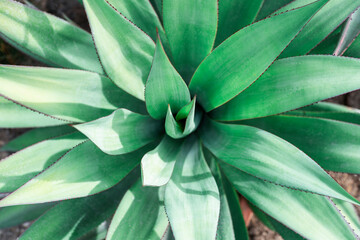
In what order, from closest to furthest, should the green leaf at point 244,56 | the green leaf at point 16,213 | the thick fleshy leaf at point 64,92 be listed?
1. the green leaf at point 244,56
2. the thick fleshy leaf at point 64,92
3. the green leaf at point 16,213

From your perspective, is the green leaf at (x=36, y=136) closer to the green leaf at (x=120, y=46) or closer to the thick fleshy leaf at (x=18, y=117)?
the thick fleshy leaf at (x=18, y=117)

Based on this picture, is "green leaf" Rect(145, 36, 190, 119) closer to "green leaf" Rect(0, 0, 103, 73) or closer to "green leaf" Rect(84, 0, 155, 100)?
"green leaf" Rect(84, 0, 155, 100)

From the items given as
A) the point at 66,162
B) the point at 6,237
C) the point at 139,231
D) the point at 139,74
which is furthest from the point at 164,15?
the point at 6,237

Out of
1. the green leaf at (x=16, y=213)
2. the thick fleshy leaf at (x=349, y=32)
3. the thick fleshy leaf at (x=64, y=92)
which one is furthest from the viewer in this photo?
the green leaf at (x=16, y=213)

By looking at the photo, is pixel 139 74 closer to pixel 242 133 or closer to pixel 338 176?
pixel 242 133

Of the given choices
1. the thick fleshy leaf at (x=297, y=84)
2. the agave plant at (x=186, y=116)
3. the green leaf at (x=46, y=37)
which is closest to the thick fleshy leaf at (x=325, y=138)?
the agave plant at (x=186, y=116)

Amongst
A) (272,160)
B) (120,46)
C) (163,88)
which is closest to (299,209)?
(272,160)
